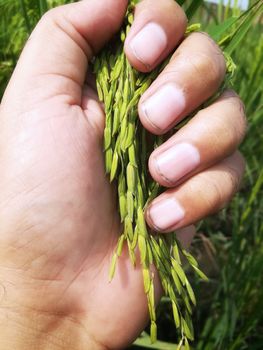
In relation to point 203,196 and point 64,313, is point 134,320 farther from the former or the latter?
point 203,196

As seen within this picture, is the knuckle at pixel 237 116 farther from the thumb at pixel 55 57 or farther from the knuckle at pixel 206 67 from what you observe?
the thumb at pixel 55 57

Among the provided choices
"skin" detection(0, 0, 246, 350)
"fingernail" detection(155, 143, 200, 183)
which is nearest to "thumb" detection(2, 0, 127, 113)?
"skin" detection(0, 0, 246, 350)

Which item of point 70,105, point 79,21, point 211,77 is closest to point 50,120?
point 70,105

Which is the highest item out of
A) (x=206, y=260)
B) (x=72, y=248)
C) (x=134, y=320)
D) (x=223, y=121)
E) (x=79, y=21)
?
(x=79, y=21)

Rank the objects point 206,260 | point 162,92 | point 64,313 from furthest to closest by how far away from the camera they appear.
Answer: point 206,260, point 64,313, point 162,92

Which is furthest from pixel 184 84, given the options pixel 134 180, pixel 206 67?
pixel 134 180

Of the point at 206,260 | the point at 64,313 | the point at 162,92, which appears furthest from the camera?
the point at 206,260

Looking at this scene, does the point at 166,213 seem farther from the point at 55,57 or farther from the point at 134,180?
the point at 55,57
